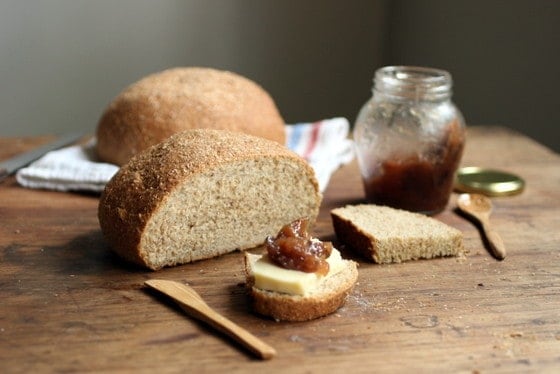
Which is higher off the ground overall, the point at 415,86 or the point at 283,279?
the point at 415,86

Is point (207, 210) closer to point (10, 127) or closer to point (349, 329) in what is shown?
point (349, 329)

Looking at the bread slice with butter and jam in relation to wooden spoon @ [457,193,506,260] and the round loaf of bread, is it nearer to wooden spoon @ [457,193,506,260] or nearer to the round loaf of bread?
wooden spoon @ [457,193,506,260]

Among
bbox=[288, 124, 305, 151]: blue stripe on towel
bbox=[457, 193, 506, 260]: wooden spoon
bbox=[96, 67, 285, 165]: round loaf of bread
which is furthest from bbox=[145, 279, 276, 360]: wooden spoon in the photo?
bbox=[288, 124, 305, 151]: blue stripe on towel

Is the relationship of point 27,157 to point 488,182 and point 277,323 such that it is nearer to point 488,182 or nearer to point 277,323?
point 277,323

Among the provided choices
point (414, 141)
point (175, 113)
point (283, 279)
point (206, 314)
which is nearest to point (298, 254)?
point (283, 279)

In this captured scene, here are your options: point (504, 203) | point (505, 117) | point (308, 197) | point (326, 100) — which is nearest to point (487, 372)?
point (308, 197)

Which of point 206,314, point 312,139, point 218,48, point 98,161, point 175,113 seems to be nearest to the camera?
point 206,314

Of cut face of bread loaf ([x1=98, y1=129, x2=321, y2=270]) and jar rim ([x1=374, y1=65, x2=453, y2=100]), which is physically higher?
jar rim ([x1=374, y1=65, x2=453, y2=100])
